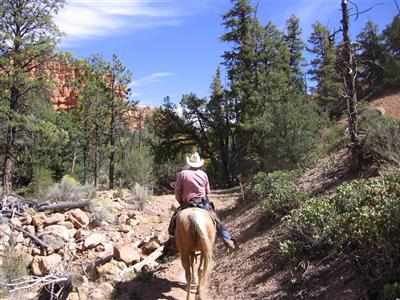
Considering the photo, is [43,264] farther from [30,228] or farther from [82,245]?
[30,228]

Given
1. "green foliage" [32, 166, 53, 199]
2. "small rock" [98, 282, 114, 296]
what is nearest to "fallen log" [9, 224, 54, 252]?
"small rock" [98, 282, 114, 296]

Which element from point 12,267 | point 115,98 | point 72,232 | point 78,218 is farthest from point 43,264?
point 115,98

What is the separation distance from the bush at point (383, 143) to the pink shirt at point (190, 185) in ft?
12.5

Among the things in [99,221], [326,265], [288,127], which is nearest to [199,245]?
[326,265]

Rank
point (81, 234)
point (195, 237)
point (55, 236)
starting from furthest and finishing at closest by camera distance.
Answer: point (81, 234) → point (55, 236) → point (195, 237)

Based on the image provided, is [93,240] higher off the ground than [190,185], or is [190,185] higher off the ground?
[190,185]

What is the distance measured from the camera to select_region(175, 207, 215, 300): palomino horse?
7062 millimetres

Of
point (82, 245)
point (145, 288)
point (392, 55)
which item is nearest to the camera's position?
point (145, 288)

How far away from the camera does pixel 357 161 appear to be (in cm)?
1016

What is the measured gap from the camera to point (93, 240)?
47.0ft

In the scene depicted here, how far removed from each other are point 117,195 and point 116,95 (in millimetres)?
12480

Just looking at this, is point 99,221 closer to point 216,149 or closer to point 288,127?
point 288,127

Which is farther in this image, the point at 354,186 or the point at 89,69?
the point at 89,69

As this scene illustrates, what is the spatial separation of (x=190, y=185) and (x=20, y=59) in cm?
1442
